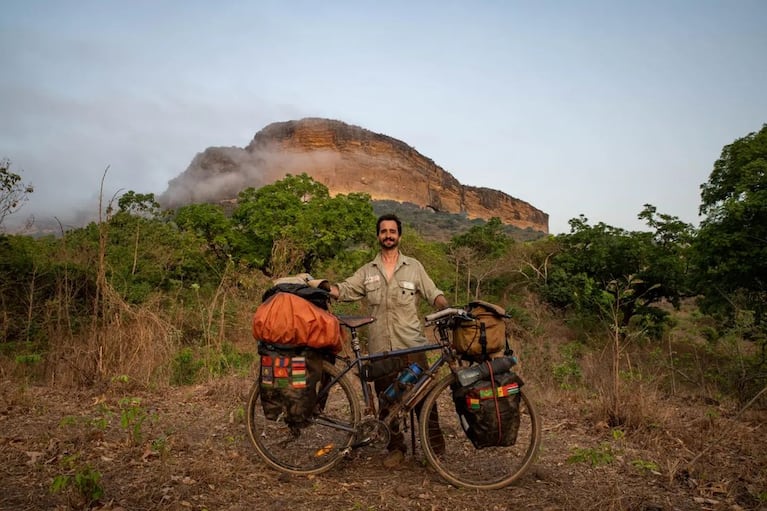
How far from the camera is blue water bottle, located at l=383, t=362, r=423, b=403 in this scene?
3568 millimetres

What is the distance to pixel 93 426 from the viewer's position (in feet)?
14.0

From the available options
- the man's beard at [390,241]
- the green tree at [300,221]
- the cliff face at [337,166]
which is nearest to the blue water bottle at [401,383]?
the man's beard at [390,241]

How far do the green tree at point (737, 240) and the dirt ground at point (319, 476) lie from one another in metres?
9.64

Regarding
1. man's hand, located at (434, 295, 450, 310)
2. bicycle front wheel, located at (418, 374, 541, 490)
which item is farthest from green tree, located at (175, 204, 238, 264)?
man's hand, located at (434, 295, 450, 310)

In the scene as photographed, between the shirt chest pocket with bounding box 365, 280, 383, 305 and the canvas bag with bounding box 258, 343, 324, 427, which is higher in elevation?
the shirt chest pocket with bounding box 365, 280, 383, 305

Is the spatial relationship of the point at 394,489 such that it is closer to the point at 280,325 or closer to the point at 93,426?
the point at 280,325

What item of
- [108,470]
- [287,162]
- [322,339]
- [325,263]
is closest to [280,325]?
[322,339]

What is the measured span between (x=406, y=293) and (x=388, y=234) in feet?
1.56

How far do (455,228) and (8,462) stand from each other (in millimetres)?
74309

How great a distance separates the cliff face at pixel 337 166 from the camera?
12700 cm

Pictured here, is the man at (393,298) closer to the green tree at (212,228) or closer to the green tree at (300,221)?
the green tree at (300,221)

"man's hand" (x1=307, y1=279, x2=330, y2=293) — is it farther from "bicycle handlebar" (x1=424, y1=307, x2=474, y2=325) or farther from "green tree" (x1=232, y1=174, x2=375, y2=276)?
"green tree" (x1=232, y1=174, x2=375, y2=276)

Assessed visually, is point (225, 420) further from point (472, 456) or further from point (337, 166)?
point (337, 166)

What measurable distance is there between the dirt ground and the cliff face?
403ft
